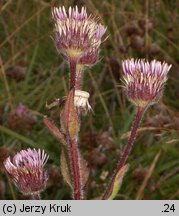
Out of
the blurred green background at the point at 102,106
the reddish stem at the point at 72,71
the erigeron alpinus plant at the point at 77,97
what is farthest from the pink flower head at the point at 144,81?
the blurred green background at the point at 102,106

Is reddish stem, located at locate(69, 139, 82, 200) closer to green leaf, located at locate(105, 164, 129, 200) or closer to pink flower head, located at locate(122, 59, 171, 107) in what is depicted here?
green leaf, located at locate(105, 164, 129, 200)

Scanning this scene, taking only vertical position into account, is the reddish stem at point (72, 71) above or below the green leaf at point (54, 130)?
above

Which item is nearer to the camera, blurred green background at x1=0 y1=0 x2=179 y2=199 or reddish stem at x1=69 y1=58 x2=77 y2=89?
reddish stem at x1=69 y1=58 x2=77 y2=89

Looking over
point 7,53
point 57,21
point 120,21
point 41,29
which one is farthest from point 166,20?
point 57,21

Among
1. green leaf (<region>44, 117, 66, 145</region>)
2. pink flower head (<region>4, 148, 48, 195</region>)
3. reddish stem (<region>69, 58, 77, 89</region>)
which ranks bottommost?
pink flower head (<region>4, 148, 48, 195</region>)

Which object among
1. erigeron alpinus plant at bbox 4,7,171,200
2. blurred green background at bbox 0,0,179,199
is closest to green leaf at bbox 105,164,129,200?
erigeron alpinus plant at bbox 4,7,171,200

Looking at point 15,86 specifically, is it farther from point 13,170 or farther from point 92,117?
point 13,170

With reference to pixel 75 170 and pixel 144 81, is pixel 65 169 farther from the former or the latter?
pixel 144 81

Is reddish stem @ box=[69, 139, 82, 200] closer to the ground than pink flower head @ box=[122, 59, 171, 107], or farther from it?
closer to the ground

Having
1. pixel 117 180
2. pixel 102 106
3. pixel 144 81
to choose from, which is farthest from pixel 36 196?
pixel 102 106

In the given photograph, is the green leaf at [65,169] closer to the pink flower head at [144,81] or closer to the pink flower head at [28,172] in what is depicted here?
the pink flower head at [28,172]
